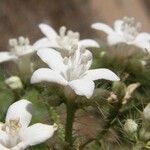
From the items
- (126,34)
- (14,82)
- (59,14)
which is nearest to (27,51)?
(14,82)

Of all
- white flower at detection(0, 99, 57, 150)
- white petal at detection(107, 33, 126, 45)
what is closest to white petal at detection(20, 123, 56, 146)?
white flower at detection(0, 99, 57, 150)

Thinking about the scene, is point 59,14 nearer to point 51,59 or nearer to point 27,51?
point 27,51

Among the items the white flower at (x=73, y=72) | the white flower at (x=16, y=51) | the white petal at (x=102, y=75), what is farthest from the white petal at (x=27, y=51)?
the white petal at (x=102, y=75)

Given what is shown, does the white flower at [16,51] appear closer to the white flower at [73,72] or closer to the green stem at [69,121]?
the white flower at [73,72]

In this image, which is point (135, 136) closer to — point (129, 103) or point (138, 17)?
point (129, 103)

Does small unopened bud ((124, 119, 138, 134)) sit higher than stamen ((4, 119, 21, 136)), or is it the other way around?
stamen ((4, 119, 21, 136))

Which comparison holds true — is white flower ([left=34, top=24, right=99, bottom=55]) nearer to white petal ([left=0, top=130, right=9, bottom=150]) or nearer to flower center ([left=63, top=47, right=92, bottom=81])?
flower center ([left=63, top=47, right=92, bottom=81])
